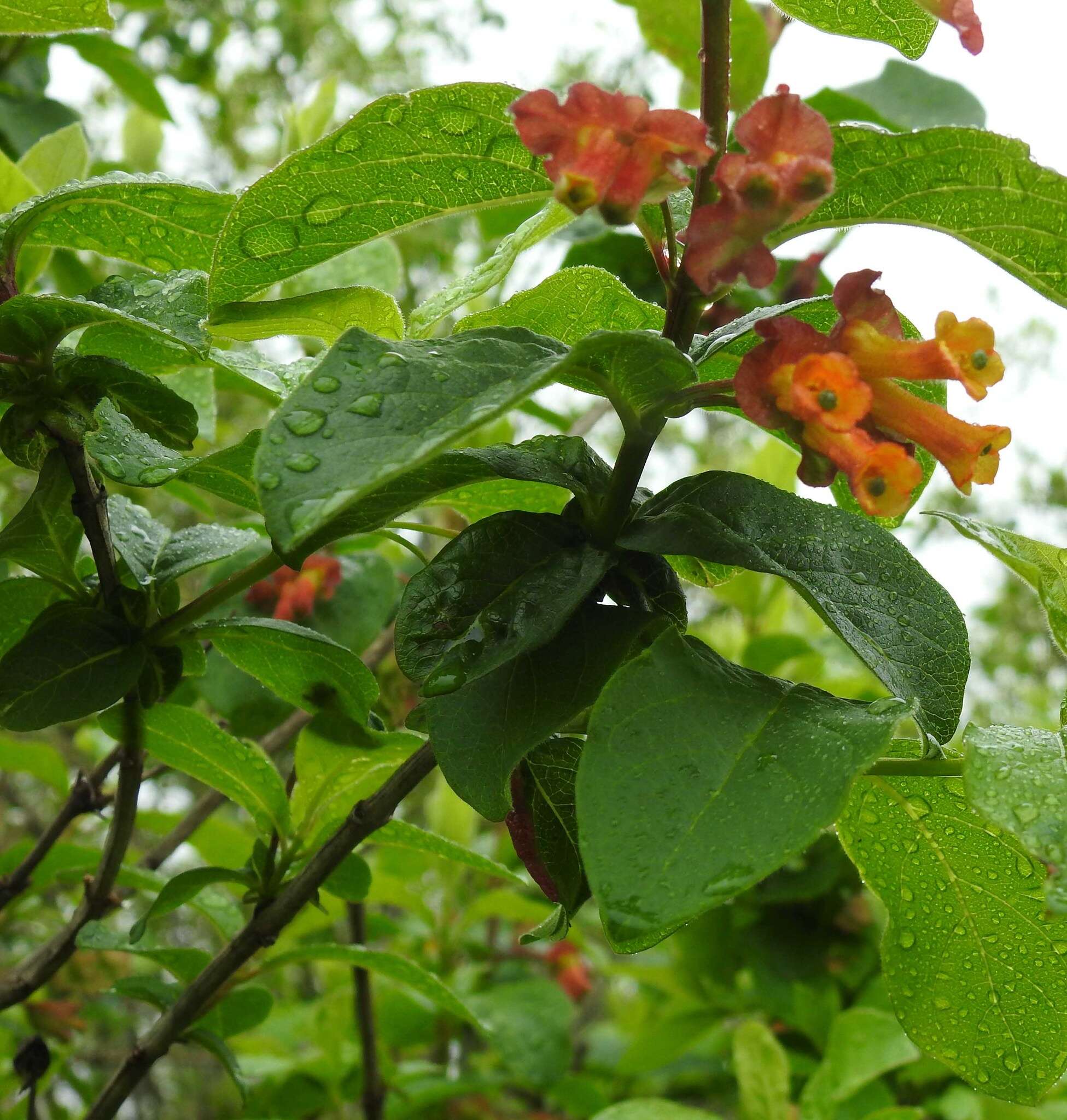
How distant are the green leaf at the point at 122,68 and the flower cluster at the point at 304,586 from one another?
68 cm

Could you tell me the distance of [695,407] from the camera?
0.59 m

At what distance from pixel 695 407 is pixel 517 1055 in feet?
3.78

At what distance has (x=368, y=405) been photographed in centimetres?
44

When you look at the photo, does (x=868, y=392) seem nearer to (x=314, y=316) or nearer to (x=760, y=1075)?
(x=314, y=316)

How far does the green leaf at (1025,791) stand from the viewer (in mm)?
445

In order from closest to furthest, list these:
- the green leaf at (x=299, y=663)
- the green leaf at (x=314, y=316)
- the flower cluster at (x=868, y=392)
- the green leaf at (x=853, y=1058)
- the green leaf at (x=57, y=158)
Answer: the flower cluster at (x=868, y=392) < the green leaf at (x=314, y=316) < the green leaf at (x=299, y=663) < the green leaf at (x=57, y=158) < the green leaf at (x=853, y=1058)

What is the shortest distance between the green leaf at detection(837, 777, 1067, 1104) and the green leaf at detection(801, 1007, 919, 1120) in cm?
57

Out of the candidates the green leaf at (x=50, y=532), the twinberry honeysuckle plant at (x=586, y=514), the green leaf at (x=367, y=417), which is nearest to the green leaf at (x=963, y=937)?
the twinberry honeysuckle plant at (x=586, y=514)

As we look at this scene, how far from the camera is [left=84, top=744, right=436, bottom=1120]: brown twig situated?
67cm

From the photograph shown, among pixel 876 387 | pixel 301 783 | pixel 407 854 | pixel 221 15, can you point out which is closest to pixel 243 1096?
pixel 301 783

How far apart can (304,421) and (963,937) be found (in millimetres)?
452

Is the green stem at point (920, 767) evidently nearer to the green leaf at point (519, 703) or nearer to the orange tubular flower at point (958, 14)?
the green leaf at point (519, 703)

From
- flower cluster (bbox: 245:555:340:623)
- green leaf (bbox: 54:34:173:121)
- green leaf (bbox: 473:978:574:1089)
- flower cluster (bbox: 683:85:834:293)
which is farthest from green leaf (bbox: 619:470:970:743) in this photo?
green leaf (bbox: 54:34:173:121)

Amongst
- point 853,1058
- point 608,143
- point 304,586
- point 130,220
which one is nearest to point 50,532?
point 130,220
